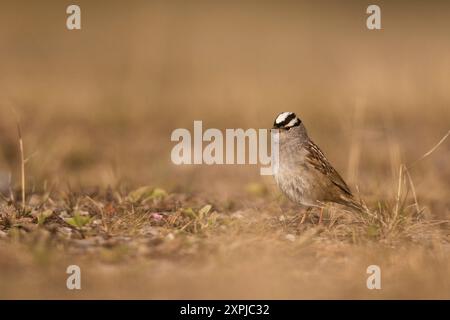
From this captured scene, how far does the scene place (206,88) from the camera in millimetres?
14727

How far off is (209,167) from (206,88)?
4.60 m

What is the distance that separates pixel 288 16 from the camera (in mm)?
24016

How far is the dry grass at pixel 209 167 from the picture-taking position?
568cm

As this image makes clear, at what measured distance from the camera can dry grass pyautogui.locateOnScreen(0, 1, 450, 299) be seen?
223 inches

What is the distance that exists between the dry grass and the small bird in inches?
8.6

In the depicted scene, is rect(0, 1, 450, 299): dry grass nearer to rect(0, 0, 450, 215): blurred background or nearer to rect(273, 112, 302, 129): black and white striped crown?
rect(0, 0, 450, 215): blurred background

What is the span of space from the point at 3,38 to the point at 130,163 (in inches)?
367

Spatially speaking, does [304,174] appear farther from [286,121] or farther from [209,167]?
[209,167]

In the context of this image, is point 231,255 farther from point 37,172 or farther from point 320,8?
point 320,8

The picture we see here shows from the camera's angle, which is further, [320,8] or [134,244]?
[320,8]

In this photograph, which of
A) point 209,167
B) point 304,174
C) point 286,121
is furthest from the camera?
point 209,167

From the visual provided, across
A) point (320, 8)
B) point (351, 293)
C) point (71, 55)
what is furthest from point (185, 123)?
point (320, 8)

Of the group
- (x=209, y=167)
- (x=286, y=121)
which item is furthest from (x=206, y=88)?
(x=286, y=121)

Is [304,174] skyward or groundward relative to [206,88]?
groundward
